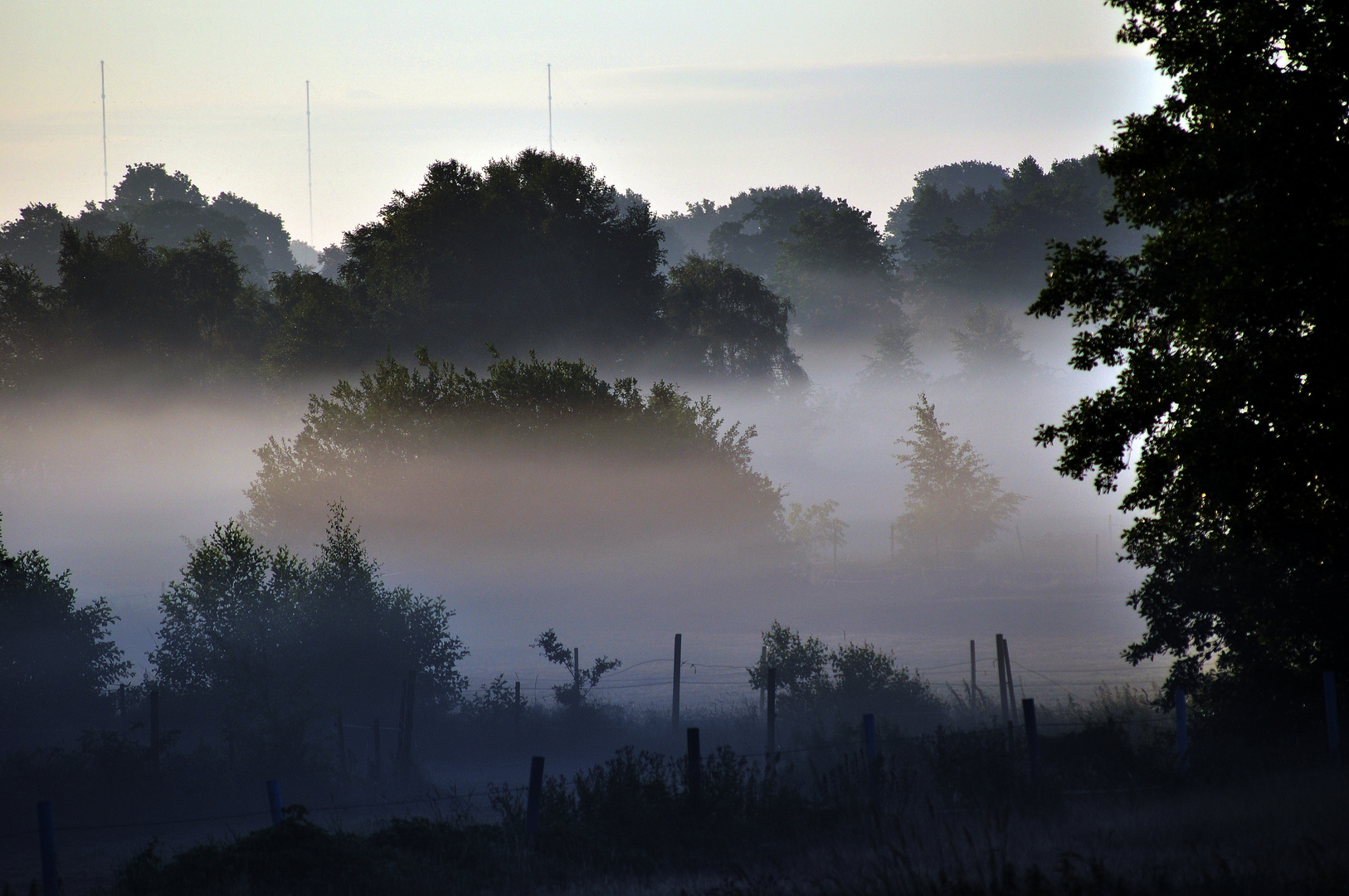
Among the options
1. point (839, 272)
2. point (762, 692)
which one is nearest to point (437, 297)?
point (762, 692)

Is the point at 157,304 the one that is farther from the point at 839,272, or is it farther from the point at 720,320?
the point at 839,272

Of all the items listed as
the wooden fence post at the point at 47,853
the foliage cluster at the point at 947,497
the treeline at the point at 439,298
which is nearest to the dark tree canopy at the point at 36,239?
the treeline at the point at 439,298

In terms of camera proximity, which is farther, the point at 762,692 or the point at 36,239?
the point at 36,239

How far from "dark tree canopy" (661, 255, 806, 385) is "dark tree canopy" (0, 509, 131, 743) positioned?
35.7 meters

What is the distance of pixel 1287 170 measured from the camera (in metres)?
9.99

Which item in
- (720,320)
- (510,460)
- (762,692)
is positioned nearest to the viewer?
(762,692)

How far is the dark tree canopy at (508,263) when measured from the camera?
5169 centimetres

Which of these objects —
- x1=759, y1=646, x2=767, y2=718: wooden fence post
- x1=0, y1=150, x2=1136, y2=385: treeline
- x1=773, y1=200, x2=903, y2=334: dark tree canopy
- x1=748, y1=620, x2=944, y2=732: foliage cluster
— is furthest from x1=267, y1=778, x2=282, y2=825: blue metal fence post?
x1=773, y1=200, x2=903, y2=334: dark tree canopy

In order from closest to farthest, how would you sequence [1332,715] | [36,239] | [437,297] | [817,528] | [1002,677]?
[1332,715] → [1002,677] → [437,297] → [817,528] → [36,239]

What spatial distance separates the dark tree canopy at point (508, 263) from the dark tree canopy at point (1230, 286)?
42.7 metres

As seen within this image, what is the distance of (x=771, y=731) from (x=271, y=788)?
9.16 metres

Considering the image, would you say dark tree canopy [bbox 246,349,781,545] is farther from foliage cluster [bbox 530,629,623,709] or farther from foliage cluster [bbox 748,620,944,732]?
foliage cluster [bbox 748,620,944,732]

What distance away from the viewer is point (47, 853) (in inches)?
426

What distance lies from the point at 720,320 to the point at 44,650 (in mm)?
39489
